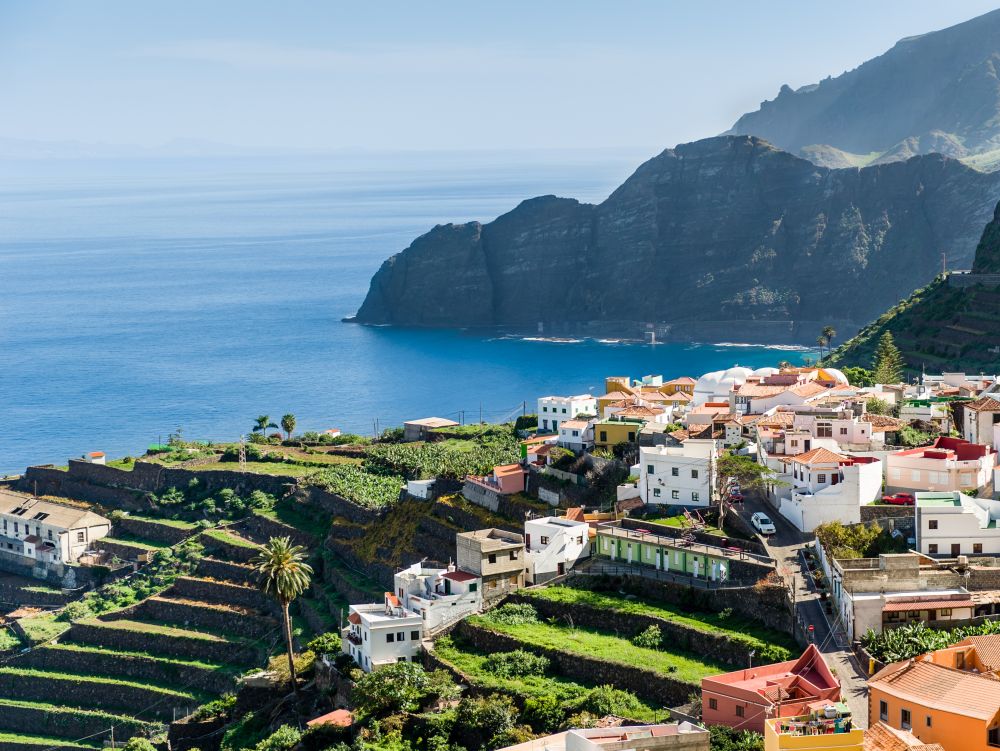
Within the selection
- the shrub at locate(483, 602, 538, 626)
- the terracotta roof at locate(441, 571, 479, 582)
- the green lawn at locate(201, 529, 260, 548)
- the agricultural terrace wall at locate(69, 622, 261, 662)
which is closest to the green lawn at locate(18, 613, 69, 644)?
the agricultural terrace wall at locate(69, 622, 261, 662)

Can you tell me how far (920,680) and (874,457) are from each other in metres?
18.1

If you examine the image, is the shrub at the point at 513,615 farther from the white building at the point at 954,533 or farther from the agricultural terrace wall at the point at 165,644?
the agricultural terrace wall at the point at 165,644

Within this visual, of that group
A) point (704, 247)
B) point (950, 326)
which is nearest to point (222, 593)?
point (950, 326)

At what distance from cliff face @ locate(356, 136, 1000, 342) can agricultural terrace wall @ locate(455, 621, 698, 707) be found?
13411cm

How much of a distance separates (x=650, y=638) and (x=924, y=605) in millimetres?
7382

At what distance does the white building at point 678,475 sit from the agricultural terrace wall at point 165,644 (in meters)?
16.1

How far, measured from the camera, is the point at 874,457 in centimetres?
4803

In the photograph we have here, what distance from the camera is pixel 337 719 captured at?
41.1m

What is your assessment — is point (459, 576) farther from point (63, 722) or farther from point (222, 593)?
point (63, 722)

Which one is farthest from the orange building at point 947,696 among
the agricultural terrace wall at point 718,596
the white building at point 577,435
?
the white building at point 577,435

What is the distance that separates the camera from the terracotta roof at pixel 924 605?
36781 millimetres

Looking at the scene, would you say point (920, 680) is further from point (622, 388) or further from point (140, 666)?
point (622, 388)

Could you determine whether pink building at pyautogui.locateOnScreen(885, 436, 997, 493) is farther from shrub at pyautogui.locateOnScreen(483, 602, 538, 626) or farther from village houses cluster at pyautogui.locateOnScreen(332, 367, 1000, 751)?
shrub at pyautogui.locateOnScreen(483, 602, 538, 626)

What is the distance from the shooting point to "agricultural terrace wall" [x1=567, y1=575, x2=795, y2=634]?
39.3m
